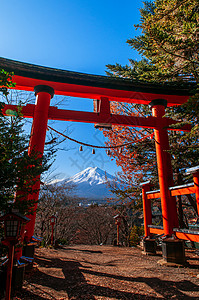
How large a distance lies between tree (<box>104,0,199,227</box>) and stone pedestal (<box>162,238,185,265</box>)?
2331mm

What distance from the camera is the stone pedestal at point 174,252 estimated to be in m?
4.73

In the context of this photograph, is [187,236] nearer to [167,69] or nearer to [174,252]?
[174,252]

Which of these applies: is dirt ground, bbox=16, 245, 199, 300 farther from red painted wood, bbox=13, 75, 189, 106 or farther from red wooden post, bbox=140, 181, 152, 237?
red painted wood, bbox=13, 75, 189, 106

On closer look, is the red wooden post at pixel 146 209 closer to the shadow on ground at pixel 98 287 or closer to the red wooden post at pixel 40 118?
the shadow on ground at pixel 98 287

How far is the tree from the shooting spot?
13.9 ft

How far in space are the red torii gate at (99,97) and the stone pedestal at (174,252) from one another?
325 millimetres

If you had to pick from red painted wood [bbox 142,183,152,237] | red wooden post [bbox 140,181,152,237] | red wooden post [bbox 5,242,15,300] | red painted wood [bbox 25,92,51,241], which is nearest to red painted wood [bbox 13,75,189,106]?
red painted wood [bbox 25,92,51,241]

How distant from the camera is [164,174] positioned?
18.3 feet

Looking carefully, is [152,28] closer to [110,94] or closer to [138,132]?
[110,94]

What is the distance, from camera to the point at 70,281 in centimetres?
360

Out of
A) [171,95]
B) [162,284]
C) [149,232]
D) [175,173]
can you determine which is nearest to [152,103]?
[171,95]

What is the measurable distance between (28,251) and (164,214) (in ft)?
12.4

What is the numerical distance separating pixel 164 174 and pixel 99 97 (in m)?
3.24

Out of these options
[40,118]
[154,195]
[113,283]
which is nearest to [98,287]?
[113,283]
